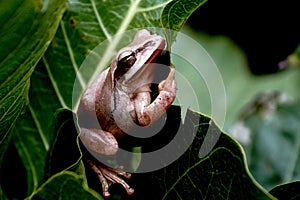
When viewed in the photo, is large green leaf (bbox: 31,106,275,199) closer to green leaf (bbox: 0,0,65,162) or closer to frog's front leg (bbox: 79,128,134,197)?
frog's front leg (bbox: 79,128,134,197)

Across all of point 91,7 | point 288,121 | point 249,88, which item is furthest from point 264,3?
point 91,7

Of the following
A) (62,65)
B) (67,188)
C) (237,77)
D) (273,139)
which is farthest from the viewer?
(237,77)

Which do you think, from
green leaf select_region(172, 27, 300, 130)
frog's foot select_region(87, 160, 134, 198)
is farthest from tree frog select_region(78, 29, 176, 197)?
green leaf select_region(172, 27, 300, 130)

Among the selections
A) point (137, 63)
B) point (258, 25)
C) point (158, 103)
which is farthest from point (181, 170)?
point (258, 25)

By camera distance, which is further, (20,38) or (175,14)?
(175,14)

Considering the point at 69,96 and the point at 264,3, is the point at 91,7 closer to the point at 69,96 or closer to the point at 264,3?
the point at 69,96

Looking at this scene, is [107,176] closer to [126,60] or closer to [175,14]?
[126,60]
